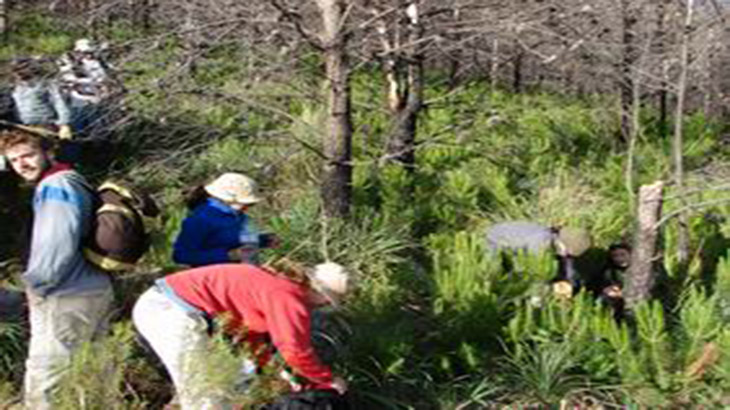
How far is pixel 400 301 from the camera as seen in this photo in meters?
5.20

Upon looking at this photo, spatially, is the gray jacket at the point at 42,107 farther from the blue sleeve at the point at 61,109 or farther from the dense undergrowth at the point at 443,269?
the dense undergrowth at the point at 443,269

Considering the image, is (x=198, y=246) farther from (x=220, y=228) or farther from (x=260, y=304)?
(x=260, y=304)

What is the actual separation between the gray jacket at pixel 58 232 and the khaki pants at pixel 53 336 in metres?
0.09

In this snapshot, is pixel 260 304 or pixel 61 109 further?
pixel 61 109

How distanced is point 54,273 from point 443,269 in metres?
2.68

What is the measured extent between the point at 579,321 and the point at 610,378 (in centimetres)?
31

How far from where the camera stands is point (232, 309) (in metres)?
3.29

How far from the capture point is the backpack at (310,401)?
3.19 meters

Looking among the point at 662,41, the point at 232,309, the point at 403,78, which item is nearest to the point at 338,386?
the point at 232,309

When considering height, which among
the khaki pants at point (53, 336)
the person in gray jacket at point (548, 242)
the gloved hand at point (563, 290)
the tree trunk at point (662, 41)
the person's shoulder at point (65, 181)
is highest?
the tree trunk at point (662, 41)

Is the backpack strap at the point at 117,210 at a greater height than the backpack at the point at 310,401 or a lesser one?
greater

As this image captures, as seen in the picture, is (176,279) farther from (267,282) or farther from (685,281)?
(685,281)

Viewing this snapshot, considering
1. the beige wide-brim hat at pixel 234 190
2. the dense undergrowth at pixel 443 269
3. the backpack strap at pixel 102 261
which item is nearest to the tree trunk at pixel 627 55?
the dense undergrowth at pixel 443 269

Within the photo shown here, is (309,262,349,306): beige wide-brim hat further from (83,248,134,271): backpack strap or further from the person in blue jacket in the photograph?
the person in blue jacket
